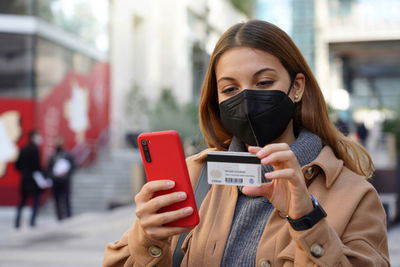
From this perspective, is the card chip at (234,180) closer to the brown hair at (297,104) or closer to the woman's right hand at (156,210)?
the woman's right hand at (156,210)

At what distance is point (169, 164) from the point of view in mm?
1739

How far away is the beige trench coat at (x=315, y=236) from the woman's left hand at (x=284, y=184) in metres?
0.09

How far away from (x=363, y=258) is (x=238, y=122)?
2.19ft

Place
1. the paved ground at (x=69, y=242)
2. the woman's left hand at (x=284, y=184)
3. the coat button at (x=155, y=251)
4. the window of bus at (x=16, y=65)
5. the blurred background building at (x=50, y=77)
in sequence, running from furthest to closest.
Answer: the window of bus at (x=16, y=65)
the blurred background building at (x=50, y=77)
the paved ground at (x=69, y=242)
the coat button at (x=155, y=251)
the woman's left hand at (x=284, y=184)

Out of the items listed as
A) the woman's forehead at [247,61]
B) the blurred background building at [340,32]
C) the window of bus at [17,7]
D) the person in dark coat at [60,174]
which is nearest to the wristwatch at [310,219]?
the woman's forehead at [247,61]

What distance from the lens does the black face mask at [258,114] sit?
6.33 feet

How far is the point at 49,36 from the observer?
1706 centimetres

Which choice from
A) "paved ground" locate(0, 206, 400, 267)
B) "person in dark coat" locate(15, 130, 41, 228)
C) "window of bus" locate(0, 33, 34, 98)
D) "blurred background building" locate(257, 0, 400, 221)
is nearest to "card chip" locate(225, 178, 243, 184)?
"paved ground" locate(0, 206, 400, 267)

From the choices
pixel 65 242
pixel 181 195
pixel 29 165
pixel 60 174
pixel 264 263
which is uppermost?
pixel 181 195

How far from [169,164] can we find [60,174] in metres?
9.70

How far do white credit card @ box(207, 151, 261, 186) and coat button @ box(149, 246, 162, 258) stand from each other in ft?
1.19

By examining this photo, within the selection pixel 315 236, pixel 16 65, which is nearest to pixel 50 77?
pixel 16 65

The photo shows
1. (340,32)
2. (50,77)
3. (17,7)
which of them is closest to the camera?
(17,7)

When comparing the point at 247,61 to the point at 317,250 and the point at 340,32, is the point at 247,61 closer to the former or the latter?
the point at 317,250
